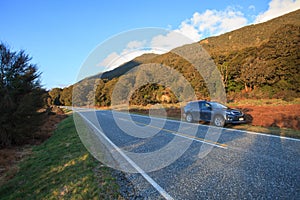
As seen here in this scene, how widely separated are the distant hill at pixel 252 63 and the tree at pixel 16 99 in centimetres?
2556

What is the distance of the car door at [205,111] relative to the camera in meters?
12.1

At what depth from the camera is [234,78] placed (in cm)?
3484

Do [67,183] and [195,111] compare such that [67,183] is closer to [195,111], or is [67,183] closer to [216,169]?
[216,169]

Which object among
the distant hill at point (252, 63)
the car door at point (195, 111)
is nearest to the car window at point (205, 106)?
the car door at point (195, 111)

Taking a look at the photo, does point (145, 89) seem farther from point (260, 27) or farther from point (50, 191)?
point (50, 191)

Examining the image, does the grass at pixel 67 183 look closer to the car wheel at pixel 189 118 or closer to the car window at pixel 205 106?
the car window at pixel 205 106

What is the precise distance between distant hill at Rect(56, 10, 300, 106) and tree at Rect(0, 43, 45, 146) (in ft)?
83.8

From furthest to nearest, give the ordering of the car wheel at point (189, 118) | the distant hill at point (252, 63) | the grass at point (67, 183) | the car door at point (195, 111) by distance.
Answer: the distant hill at point (252, 63) < the car wheel at point (189, 118) < the car door at point (195, 111) < the grass at point (67, 183)

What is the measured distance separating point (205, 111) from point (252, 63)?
23289mm

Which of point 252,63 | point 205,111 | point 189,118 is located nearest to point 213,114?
point 205,111

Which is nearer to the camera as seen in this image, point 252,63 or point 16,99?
point 16,99

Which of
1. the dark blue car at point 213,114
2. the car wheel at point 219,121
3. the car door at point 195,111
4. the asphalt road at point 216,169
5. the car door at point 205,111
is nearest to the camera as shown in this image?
the asphalt road at point 216,169

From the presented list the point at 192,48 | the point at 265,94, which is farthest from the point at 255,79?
the point at 192,48

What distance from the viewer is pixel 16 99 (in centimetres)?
1177
